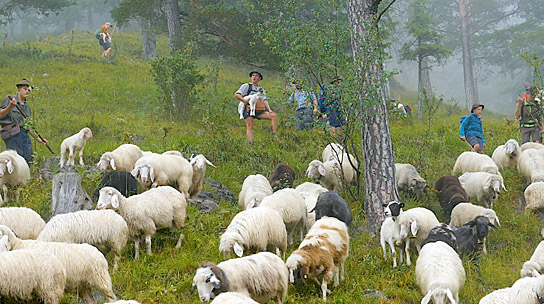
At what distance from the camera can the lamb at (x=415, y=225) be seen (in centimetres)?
796

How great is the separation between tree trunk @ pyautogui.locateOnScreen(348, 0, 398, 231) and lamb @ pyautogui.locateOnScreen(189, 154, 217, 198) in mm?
3282

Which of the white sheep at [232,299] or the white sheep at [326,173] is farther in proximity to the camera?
the white sheep at [326,173]

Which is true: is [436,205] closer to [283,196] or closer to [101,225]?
[283,196]

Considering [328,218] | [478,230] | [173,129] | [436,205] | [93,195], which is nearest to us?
[328,218]

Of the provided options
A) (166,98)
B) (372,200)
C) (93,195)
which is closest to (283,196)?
(372,200)

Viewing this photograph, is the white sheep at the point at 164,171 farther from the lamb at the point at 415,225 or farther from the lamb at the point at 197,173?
the lamb at the point at 415,225

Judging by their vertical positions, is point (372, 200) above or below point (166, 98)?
below

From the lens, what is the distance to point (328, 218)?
7.90 metres

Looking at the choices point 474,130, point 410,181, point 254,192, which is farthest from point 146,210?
point 474,130

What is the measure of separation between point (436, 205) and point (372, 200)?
187cm

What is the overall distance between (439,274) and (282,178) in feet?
16.2

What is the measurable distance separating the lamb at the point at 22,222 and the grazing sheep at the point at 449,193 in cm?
755

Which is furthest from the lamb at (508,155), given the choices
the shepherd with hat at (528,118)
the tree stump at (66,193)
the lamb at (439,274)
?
the tree stump at (66,193)

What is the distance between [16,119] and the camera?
10.6 meters
